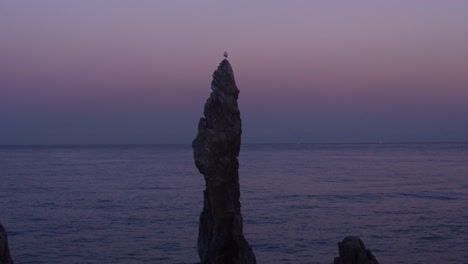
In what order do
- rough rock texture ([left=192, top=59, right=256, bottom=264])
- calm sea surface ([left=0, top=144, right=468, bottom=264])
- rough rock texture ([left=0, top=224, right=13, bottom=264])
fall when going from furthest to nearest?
calm sea surface ([left=0, top=144, right=468, bottom=264])
rough rock texture ([left=192, top=59, right=256, bottom=264])
rough rock texture ([left=0, top=224, right=13, bottom=264])

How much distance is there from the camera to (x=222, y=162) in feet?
85.6

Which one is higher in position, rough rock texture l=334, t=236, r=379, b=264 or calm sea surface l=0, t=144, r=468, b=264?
rough rock texture l=334, t=236, r=379, b=264

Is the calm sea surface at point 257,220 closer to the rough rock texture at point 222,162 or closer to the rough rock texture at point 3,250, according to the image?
the rough rock texture at point 222,162

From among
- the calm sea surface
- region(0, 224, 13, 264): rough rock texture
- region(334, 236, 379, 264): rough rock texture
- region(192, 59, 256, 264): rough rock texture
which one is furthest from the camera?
the calm sea surface

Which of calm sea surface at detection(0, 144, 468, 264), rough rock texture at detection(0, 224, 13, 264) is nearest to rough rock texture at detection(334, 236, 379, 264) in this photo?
rough rock texture at detection(0, 224, 13, 264)

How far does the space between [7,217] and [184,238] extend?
1876 cm

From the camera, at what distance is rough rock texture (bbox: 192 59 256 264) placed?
25969 mm

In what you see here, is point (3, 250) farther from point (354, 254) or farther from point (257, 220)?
point (257, 220)

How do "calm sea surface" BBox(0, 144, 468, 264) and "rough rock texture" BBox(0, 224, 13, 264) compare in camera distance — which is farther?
"calm sea surface" BBox(0, 144, 468, 264)

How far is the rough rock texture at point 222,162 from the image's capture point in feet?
85.2

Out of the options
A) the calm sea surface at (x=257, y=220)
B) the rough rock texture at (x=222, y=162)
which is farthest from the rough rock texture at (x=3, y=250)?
the calm sea surface at (x=257, y=220)

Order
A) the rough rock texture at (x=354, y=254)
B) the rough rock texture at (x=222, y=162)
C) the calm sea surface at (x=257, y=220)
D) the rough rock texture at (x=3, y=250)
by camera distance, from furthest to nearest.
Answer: the calm sea surface at (x=257, y=220) < the rough rock texture at (x=222, y=162) < the rough rock texture at (x=354, y=254) < the rough rock texture at (x=3, y=250)

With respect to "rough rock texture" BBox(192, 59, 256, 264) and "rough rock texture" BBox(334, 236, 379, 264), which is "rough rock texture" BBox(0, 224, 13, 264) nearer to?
"rough rock texture" BBox(192, 59, 256, 264)

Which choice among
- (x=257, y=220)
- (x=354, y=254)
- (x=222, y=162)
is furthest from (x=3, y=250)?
(x=257, y=220)
